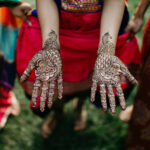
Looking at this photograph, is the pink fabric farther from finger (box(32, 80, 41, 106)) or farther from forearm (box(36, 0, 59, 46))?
finger (box(32, 80, 41, 106))

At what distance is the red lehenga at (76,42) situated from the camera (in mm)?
1006

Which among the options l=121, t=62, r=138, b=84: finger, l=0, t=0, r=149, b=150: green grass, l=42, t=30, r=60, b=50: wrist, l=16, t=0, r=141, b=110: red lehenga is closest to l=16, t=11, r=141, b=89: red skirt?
l=16, t=0, r=141, b=110: red lehenga

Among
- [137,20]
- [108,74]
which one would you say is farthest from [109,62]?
[137,20]

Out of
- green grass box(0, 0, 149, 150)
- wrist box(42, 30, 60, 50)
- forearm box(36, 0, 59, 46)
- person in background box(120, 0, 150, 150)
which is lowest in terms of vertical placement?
green grass box(0, 0, 149, 150)

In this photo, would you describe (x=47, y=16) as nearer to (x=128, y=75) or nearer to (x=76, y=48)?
(x=76, y=48)

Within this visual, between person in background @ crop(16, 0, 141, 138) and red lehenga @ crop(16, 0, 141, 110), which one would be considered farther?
red lehenga @ crop(16, 0, 141, 110)

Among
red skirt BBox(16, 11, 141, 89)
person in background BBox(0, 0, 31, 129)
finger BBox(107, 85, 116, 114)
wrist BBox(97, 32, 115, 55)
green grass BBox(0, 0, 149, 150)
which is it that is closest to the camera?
finger BBox(107, 85, 116, 114)

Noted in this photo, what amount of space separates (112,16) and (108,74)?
279mm

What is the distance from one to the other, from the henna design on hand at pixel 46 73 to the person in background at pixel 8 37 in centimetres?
35

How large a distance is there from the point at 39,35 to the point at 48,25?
0.50ft

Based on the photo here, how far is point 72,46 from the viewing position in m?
1.08

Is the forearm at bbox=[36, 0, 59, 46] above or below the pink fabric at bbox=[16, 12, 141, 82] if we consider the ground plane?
above

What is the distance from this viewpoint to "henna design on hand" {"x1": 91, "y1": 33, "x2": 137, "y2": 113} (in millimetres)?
816

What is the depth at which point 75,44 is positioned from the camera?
107cm
